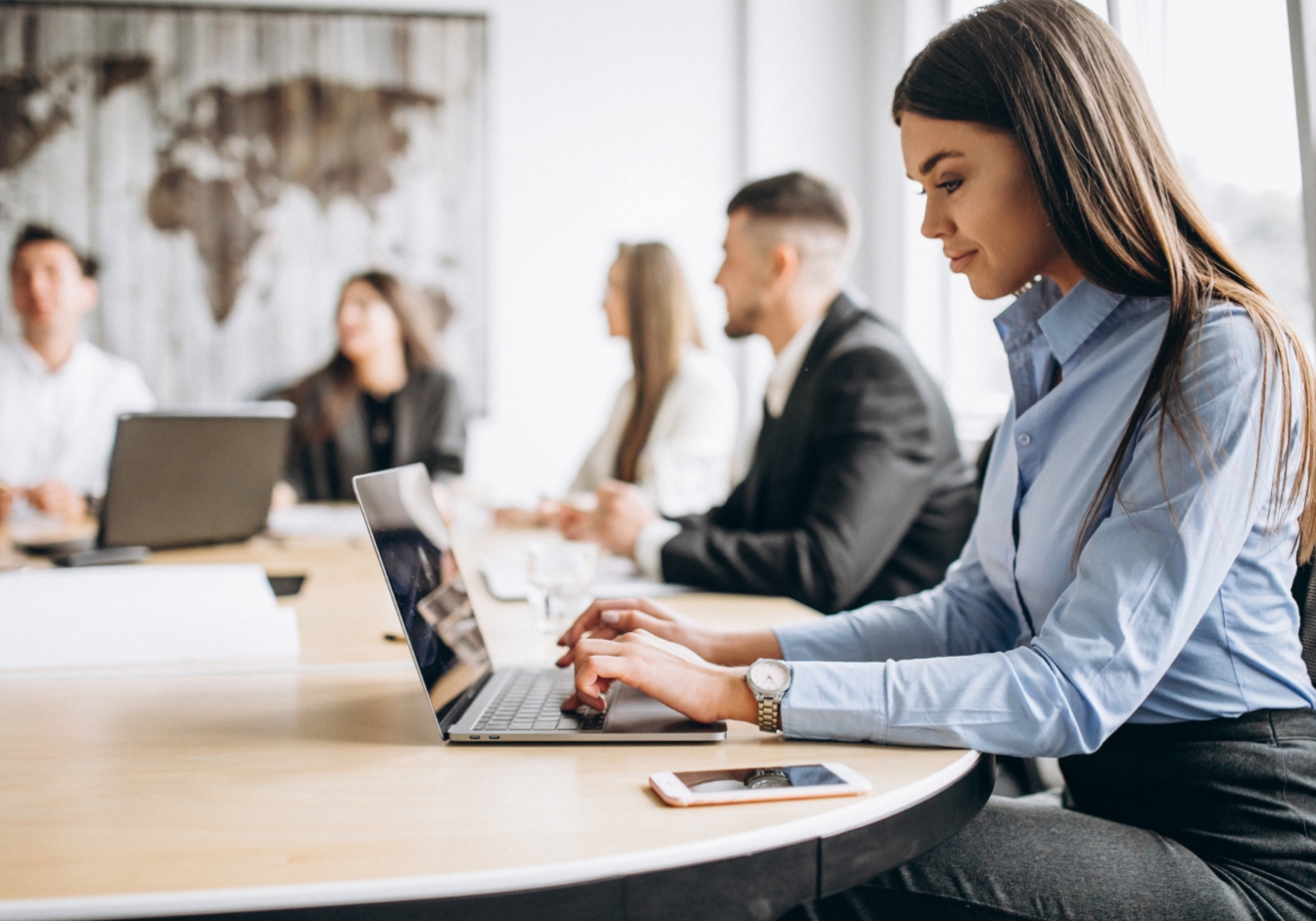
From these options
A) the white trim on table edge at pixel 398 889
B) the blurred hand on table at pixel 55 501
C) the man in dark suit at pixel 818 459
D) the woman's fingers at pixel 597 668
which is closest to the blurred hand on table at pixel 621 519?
the man in dark suit at pixel 818 459

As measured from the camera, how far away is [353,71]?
4.21 meters

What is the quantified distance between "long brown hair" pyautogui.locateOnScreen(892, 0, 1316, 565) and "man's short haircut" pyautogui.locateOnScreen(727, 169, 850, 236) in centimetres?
130

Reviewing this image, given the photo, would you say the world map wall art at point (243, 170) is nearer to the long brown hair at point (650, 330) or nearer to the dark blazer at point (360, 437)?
the dark blazer at point (360, 437)

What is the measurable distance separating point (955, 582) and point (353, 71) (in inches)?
148

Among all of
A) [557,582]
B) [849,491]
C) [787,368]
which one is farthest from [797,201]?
[557,582]

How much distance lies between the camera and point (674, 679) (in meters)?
0.92

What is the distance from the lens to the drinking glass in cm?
143

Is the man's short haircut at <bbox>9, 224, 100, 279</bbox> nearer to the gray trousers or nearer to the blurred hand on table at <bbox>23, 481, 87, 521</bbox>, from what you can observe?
the blurred hand on table at <bbox>23, 481, 87, 521</bbox>

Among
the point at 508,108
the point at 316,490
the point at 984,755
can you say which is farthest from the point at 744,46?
the point at 984,755

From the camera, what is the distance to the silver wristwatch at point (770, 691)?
0.90 meters

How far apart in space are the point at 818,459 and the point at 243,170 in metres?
3.13

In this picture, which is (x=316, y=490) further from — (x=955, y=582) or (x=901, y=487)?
(x=955, y=582)

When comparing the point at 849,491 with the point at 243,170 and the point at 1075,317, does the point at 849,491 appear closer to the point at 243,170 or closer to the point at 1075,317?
the point at 1075,317

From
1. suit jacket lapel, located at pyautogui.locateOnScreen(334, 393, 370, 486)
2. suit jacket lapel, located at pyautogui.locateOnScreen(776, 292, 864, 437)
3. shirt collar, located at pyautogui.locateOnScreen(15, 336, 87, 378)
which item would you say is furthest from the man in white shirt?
suit jacket lapel, located at pyautogui.locateOnScreen(776, 292, 864, 437)
